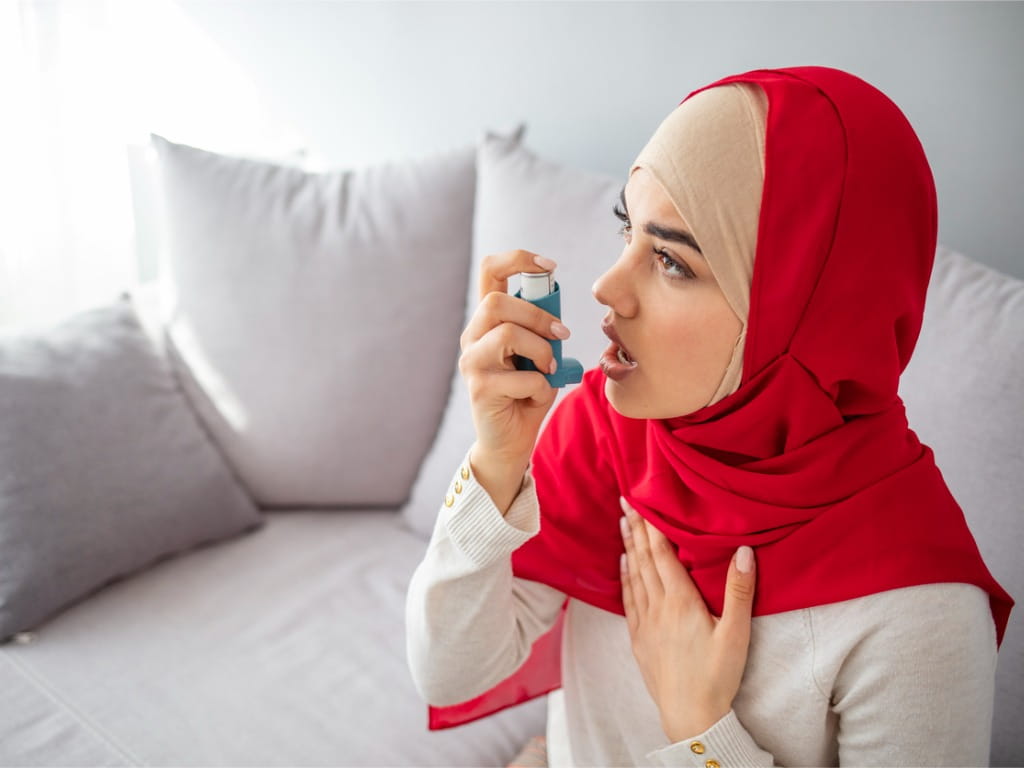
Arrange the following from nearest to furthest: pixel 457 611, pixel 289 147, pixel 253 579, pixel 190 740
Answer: pixel 457 611, pixel 190 740, pixel 253 579, pixel 289 147

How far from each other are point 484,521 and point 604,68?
1.14 m

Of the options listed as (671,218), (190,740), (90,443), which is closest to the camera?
(671,218)

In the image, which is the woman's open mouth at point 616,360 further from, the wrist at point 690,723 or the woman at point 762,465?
the wrist at point 690,723

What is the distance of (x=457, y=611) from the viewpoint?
99cm

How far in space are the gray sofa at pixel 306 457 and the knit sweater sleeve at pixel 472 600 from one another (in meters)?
0.30

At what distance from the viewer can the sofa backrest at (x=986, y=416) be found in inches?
41.5

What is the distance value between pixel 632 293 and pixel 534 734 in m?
0.83

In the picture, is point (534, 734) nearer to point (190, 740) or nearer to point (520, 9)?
point (190, 740)

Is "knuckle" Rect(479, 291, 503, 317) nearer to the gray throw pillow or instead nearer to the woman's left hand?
the woman's left hand

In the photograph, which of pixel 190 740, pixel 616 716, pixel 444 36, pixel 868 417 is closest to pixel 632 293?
pixel 868 417

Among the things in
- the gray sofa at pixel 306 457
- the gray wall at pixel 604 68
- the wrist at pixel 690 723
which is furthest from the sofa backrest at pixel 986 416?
the wrist at pixel 690 723

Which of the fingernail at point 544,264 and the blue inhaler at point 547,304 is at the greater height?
the fingernail at point 544,264

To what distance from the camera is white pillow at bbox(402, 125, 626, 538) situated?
140 centimetres

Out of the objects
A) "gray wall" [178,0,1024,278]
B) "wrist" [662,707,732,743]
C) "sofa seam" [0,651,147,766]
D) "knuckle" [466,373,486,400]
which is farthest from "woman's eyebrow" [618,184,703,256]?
"sofa seam" [0,651,147,766]
